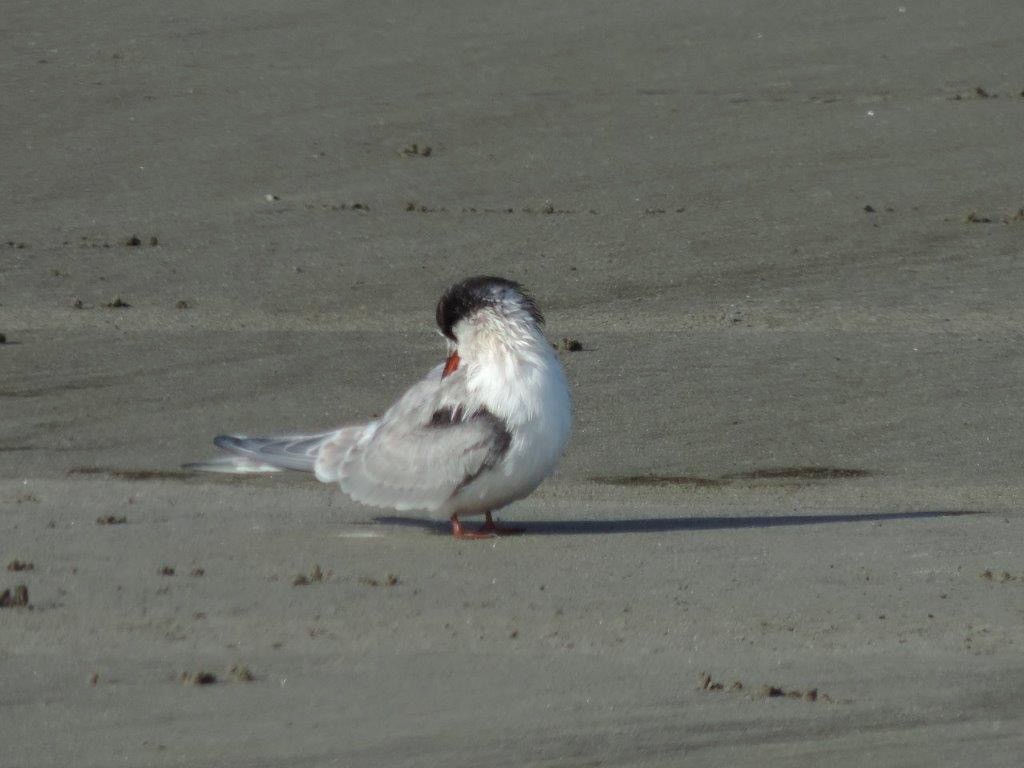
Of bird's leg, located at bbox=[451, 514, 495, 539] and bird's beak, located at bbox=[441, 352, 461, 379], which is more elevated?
bird's beak, located at bbox=[441, 352, 461, 379]

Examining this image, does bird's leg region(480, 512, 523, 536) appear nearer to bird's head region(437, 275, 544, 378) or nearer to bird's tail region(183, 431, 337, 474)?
bird's head region(437, 275, 544, 378)

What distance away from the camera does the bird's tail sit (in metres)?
7.61

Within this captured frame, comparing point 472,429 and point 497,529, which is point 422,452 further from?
point 497,529

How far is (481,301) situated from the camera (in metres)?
7.25

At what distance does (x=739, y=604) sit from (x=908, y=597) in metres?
0.56

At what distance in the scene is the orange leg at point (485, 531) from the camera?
7.25 metres

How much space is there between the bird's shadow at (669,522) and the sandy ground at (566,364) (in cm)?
5

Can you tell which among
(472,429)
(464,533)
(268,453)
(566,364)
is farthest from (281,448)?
(566,364)

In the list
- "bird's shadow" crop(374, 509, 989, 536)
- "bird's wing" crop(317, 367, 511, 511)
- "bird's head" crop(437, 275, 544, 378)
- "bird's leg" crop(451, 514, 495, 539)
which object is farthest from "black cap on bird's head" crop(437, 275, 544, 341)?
"bird's shadow" crop(374, 509, 989, 536)

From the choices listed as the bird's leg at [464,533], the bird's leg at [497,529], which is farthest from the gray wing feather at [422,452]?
the bird's leg at [497,529]

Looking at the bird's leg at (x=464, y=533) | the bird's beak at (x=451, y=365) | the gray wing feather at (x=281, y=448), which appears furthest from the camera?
the gray wing feather at (x=281, y=448)

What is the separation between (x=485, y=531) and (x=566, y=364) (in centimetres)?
282

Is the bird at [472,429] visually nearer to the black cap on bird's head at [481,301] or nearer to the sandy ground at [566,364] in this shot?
the black cap on bird's head at [481,301]

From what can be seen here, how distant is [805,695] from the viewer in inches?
196
